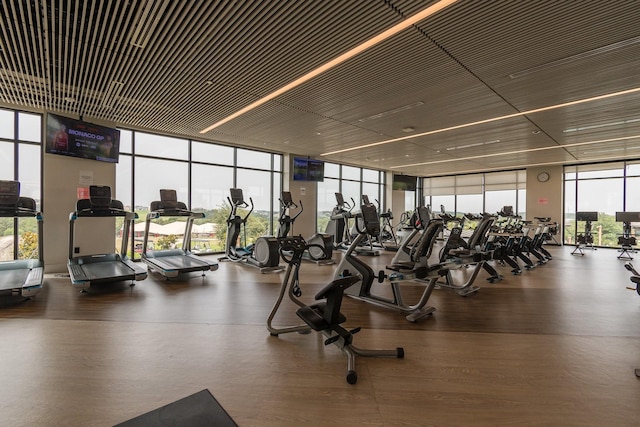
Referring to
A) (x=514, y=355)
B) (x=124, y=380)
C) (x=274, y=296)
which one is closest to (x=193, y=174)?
(x=274, y=296)

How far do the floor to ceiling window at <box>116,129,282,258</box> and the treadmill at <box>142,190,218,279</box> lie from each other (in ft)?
2.00

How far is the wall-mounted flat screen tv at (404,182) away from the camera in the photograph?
14664mm

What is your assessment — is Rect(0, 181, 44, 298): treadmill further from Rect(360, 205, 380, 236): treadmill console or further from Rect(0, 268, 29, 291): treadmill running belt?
Rect(360, 205, 380, 236): treadmill console

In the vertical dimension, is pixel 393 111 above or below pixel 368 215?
above

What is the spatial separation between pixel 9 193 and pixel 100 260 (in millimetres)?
1758

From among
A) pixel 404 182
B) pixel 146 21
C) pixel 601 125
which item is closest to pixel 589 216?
pixel 601 125

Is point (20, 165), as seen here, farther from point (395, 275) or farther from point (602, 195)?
point (602, 195)

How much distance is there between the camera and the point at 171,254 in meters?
6.88

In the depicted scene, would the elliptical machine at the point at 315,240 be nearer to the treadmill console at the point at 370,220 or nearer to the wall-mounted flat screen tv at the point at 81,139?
the treadmill console at the point at 370,220

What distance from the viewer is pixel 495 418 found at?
1.96 metres

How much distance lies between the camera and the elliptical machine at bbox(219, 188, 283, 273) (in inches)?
263

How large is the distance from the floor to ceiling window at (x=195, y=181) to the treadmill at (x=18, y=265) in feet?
7.51

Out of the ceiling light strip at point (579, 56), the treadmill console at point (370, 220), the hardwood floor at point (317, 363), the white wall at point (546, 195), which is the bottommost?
the hardwood floor at point (317, 363)

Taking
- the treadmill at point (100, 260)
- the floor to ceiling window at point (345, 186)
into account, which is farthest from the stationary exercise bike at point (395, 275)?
the floor to ceiling window at point (345, 186)
